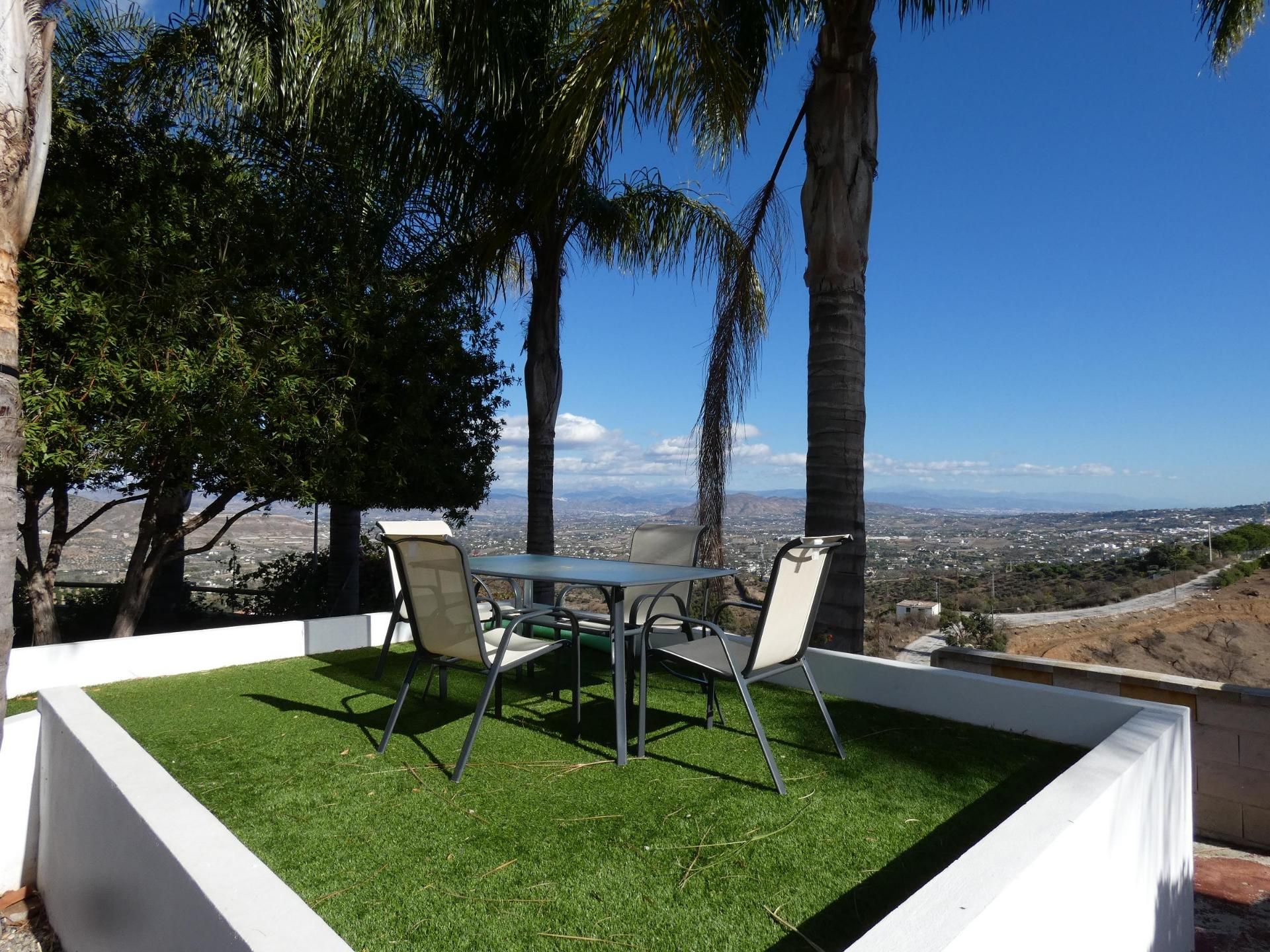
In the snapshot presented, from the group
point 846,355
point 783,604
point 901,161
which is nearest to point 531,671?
point 783,604

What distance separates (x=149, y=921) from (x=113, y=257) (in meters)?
4.90

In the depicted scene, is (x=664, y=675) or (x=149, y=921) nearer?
(x=149, y=921)

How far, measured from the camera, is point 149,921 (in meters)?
1.90

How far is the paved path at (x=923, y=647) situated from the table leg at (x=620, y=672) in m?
3.88

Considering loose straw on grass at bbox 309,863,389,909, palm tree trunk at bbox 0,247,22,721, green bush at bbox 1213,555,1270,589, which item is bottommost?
green bush at bbox 1213,555,1270,589

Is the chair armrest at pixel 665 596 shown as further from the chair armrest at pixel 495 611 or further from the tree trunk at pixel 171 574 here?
the tree trunk at pixel 171 574

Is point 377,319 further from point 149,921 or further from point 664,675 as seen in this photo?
point 149,921

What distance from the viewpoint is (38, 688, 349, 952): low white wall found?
4.97ft

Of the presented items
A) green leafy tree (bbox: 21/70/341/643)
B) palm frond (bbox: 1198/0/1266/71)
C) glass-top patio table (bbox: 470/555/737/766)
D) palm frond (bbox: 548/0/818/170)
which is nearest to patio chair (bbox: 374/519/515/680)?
glass-top patio table (bbox: 470/555/737/766)

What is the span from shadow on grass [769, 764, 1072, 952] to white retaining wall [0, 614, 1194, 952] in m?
0.35

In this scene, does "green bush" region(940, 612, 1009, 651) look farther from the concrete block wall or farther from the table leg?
the table leg

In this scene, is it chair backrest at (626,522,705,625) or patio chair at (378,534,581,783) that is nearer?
patio chair at (378,534,581,783)

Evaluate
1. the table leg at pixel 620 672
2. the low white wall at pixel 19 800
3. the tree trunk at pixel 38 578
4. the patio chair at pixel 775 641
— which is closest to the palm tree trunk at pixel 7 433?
the low white wall at pixel 19 800

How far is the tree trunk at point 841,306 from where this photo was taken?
502 cm
